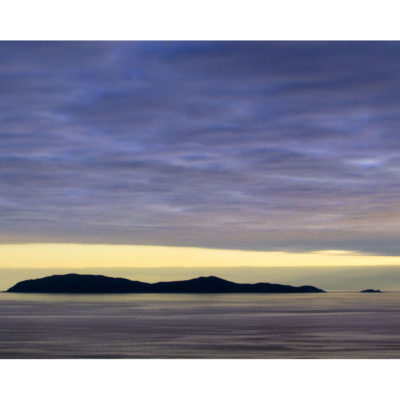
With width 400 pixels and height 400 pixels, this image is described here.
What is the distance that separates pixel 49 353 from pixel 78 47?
972 centimetres

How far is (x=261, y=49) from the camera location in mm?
16609

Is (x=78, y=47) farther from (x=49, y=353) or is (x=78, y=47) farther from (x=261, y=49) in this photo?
(x=49, y=353)

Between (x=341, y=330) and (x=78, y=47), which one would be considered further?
(x=341, y=330)

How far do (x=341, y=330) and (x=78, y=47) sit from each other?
742 inches
